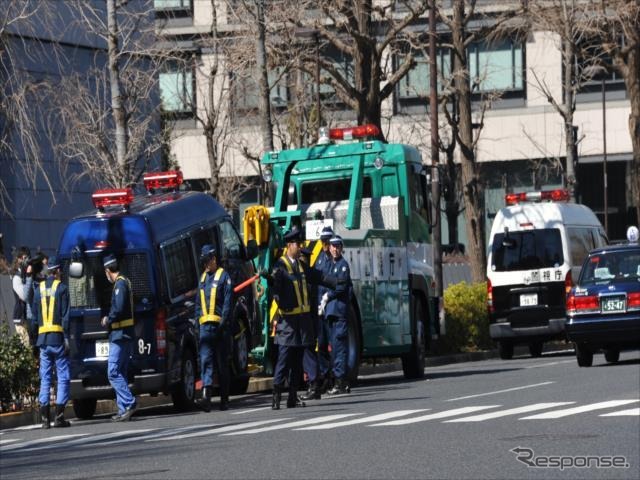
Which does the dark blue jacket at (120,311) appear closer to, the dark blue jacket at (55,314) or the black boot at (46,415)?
Answer: the dark blue jacket at (55,314)

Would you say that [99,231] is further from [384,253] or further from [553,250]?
[553,250]

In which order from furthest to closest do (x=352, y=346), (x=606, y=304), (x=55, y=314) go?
(x=606, y=304)
(x=352, y=346)
(x=55, y=314)

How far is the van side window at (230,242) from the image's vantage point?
79.0 feet

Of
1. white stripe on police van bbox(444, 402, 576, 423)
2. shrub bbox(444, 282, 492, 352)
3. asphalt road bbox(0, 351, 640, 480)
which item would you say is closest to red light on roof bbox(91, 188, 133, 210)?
asphalt road bbox(0, 351, 640, 480)

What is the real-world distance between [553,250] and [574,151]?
11616mm

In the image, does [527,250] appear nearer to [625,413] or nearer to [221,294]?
[221,294]

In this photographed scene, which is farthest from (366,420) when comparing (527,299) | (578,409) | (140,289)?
(527,299)

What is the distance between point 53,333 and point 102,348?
39.6 inches

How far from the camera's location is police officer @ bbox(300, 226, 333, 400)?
852 inches

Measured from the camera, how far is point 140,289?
21531 mm

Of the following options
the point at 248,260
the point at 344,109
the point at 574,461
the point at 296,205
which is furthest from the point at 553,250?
the point at 344,109

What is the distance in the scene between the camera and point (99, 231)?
21719 millimetres

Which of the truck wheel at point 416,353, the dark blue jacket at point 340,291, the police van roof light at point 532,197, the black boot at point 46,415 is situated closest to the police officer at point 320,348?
the dark blue jacket at point 340,291

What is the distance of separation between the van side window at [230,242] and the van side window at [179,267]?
54.6 inches
